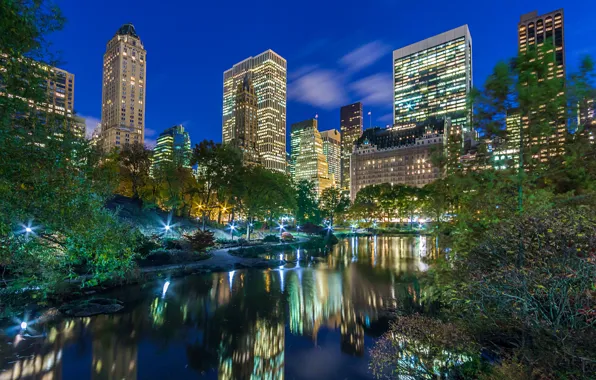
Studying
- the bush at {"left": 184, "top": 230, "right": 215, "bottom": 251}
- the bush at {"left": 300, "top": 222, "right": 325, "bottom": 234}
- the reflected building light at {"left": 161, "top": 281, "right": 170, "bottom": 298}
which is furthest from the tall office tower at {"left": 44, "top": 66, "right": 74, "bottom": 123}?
the bush at {"left": 300, "top": 222, "right": 325, "bottom": 234}

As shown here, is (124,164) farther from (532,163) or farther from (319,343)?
(532,163)

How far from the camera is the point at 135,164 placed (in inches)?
2143

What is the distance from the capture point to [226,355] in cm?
1470

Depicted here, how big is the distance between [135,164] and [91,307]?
3982cm

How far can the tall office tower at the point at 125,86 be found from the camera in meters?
184

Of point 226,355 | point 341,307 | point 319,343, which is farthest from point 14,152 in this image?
point 341,307

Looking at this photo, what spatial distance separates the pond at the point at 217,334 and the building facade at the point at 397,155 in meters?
138

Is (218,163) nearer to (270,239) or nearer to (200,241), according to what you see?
(270,239)

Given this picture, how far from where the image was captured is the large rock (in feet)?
62.5

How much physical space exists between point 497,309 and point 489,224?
2.97m

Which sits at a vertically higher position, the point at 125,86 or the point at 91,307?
the point at 125,86

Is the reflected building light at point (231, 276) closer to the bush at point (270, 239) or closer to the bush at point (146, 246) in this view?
the bush at point (146, 246)

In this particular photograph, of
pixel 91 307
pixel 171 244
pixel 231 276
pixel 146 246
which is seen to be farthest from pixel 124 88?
pixel 91 307

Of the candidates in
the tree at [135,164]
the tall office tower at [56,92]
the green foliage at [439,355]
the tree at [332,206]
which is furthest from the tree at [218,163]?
the tree at [332,206]
